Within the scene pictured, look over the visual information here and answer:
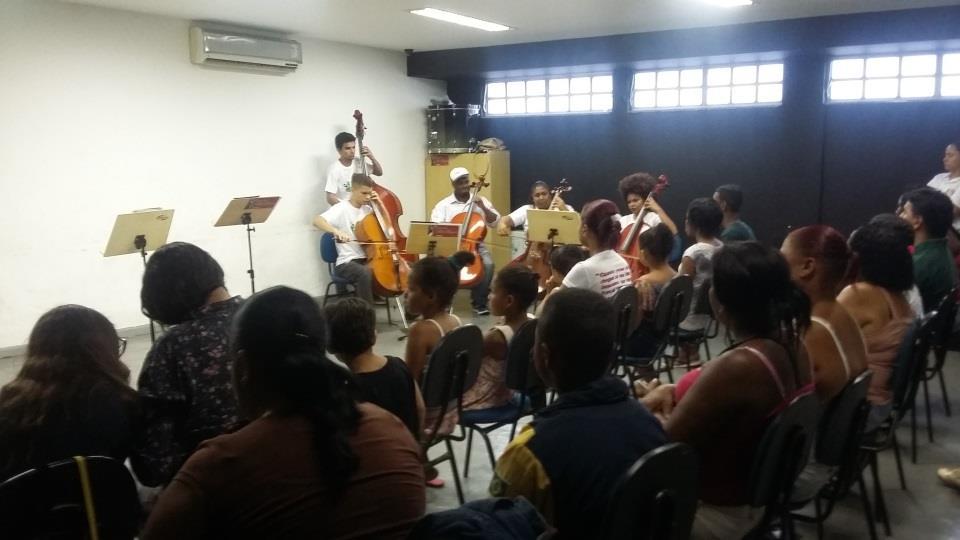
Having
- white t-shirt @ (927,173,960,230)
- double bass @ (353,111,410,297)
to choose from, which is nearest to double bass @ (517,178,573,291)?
double bass @ (353,111,410,297)

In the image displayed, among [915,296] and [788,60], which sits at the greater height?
[788,60]

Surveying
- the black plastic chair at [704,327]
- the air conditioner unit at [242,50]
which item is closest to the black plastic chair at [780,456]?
the black plastic chair at [704,327]

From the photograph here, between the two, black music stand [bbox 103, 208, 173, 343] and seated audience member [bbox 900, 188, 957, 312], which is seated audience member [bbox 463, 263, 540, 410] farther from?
black music stand [bbox 103, 208, 173, 343]

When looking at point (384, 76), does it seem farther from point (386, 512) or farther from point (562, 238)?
point (386, 512)

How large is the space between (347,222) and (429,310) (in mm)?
3429

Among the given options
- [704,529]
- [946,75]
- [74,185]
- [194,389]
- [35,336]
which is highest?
[946,75]

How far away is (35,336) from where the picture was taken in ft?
6.61

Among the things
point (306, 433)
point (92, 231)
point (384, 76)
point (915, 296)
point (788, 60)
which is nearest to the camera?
point (306, 433)

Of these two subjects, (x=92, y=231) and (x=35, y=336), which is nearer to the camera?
(x=35, y=336)

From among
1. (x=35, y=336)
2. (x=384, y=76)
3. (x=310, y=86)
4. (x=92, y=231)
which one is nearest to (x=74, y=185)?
(x=92, y=231)

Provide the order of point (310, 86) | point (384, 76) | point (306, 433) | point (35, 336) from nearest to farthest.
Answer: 1. point (306, 433)
2. point (35, 336)
3. point (310, 86)
4. point (384, 76)

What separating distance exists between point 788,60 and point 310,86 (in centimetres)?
446

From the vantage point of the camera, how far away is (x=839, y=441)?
2.20 metres

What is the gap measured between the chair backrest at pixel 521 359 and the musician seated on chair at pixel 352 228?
3.21 metres
